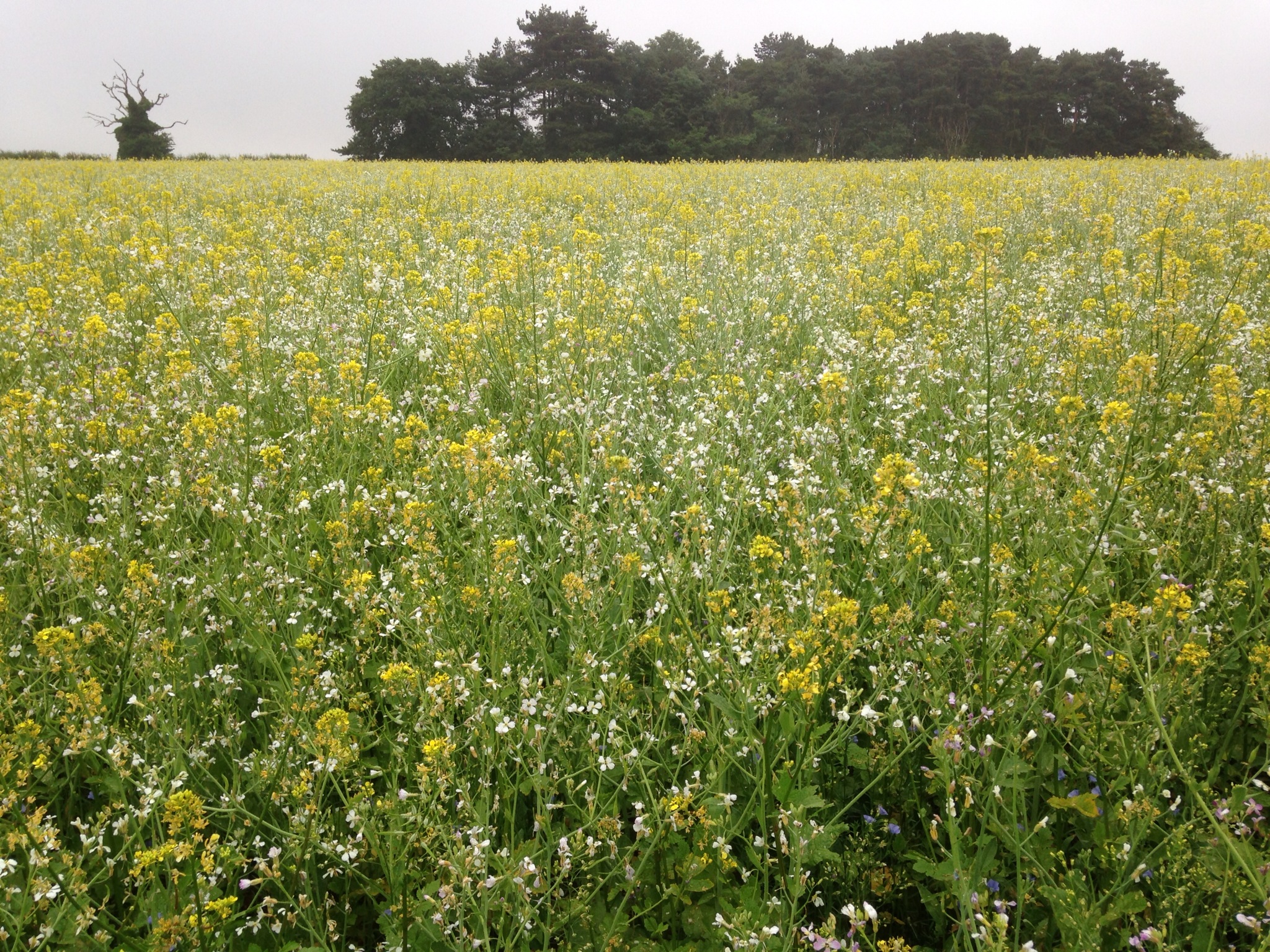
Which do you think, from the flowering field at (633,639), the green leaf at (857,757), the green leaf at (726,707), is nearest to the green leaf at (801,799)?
the flowering field at (633,639)

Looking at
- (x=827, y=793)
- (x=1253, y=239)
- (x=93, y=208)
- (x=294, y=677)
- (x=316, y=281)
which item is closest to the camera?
(x=827, y=793)

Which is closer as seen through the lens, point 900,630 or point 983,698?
point 983,698

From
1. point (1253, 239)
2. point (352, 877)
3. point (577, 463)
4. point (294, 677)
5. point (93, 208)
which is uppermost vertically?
point (93, 208)

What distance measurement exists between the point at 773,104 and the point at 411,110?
21734 millimetres

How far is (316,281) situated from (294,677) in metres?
4.11

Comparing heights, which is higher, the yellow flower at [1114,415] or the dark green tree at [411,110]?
the dark green tree at [411,110]

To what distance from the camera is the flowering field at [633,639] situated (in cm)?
166

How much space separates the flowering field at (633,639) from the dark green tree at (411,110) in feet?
139

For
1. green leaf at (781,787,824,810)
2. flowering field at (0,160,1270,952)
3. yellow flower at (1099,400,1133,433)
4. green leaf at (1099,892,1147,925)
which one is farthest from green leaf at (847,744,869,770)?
yellow flower at (1099,400,1133,433)

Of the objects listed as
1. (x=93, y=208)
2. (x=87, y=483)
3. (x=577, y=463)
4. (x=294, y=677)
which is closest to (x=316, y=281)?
(x=87, y=483)

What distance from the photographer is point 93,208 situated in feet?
30.6

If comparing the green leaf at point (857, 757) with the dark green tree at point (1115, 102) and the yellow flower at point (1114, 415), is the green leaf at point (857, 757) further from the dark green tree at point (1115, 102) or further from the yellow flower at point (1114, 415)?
the dark green tree at point (1115, 102)

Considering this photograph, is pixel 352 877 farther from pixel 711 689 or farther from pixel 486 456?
pixel 486 456

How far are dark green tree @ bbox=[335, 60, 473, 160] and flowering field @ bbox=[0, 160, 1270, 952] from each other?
139 feet
